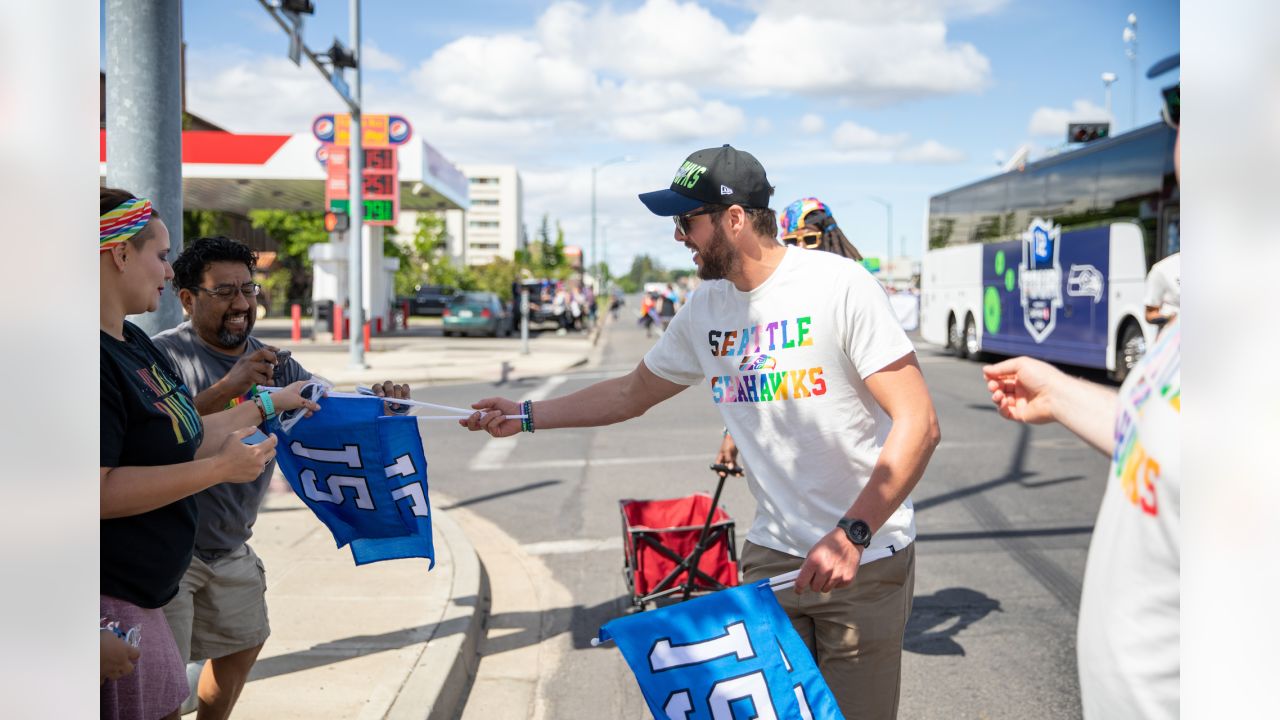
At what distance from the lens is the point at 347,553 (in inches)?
267

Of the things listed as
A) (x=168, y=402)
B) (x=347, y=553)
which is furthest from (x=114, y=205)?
(x=347, y=553)

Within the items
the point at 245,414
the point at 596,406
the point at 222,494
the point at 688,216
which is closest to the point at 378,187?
the point at 222,494

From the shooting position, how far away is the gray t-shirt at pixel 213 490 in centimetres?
357

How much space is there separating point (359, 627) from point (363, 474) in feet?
6.06

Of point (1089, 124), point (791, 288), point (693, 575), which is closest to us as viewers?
point (791, 288)

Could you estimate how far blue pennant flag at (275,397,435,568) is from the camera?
370 centimetres

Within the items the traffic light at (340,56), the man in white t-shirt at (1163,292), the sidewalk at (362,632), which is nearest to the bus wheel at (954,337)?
the traffic light at (340,56)

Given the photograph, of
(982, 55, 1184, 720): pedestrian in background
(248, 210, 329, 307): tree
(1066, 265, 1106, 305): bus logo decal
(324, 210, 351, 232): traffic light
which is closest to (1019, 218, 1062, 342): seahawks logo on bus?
(1066, 265, 1106, 305): bus logo decal

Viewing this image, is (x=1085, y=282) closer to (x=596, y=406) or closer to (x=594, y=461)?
(x=594, y=461)

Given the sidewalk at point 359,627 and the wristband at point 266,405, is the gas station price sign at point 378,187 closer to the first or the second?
the sidewalk at point 359,627

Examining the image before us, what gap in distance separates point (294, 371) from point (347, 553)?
3208 millimetres

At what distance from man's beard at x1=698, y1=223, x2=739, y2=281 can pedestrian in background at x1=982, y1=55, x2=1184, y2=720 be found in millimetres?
1540

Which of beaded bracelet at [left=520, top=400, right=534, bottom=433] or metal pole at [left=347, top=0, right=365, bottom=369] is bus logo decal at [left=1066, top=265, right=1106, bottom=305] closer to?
metal pole at [left=347, top=0, right=365, bottom=369]
